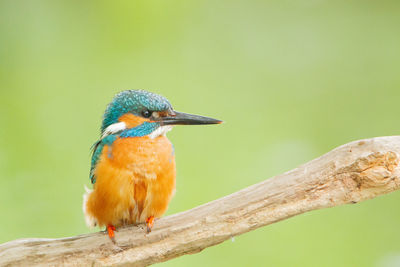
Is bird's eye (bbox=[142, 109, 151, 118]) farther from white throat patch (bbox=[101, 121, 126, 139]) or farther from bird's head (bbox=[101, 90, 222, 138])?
white throat patch (bbox=[101, 121, 126, 139])

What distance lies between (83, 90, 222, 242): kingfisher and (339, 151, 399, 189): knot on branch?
3.18ft

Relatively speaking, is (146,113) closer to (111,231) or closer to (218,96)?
(111,231)

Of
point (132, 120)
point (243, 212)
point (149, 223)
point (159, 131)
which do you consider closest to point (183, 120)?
point (159, 131)

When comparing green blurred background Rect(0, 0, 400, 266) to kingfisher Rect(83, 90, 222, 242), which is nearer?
kingfisher Rect(83, 90, 222, 242)

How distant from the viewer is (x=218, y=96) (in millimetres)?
4410

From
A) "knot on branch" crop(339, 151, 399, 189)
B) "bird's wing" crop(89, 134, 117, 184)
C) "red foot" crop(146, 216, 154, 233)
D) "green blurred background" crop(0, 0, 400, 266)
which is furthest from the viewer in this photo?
"green blurred background" crop(0, 0, 400, 266)

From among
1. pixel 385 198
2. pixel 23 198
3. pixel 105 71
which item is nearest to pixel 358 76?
pixel 385 198

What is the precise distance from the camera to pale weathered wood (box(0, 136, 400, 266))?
84.1 inches

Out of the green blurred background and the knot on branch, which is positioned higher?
the green blurred background

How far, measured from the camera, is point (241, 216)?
7.66 ft

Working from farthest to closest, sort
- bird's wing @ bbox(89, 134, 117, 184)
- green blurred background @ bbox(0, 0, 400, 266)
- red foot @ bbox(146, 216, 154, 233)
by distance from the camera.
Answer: green blurred background @ bbox(0, 0, 400, 266) < bird's wing @ bbox(89, 134, 117, 184) < red foot @ bbox(146, 216, 154, 233)

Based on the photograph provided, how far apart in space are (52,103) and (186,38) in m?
1.35

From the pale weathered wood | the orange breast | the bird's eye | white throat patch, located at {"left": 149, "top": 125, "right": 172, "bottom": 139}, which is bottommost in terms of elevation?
the pale weathered wood

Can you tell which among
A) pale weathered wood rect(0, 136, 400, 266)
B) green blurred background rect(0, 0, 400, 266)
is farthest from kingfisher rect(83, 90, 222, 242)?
green blurred background rect(0, 0, 400, 266)
